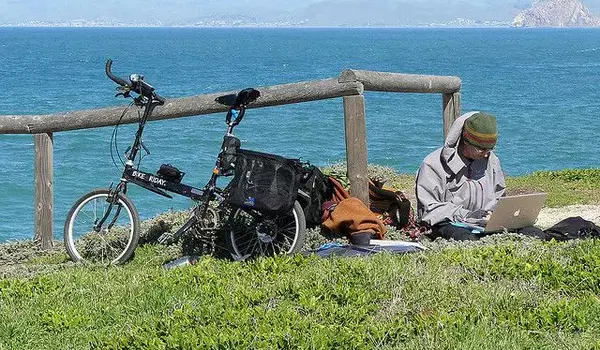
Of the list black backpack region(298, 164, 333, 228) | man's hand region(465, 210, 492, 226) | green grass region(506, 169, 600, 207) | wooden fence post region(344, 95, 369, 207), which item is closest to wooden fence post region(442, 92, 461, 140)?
green grass region(506, 169, 600, 207)

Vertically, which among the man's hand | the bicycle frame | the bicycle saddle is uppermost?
the bicycle saddle

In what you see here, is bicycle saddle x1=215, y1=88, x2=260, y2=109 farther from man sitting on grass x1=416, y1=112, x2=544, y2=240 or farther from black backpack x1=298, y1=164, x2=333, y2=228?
man sitting on grass x1=416, y1=112, x2=544, y2=240

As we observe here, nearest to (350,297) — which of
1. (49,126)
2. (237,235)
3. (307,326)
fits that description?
(307,326)

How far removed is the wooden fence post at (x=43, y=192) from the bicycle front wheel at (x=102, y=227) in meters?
0.88

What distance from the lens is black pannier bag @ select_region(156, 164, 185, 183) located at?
780cm

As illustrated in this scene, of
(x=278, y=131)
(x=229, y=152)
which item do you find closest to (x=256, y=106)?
(x=229, y=152)

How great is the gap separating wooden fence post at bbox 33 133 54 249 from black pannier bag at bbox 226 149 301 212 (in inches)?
89.5

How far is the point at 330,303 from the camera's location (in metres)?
5.43

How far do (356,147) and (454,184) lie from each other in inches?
35.8

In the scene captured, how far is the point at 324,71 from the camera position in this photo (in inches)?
3410

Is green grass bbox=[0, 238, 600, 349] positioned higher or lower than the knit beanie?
lower

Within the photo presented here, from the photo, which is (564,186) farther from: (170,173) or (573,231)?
(170,173)

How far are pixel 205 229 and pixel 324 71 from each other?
79.4 meters

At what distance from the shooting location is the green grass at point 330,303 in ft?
16.2
